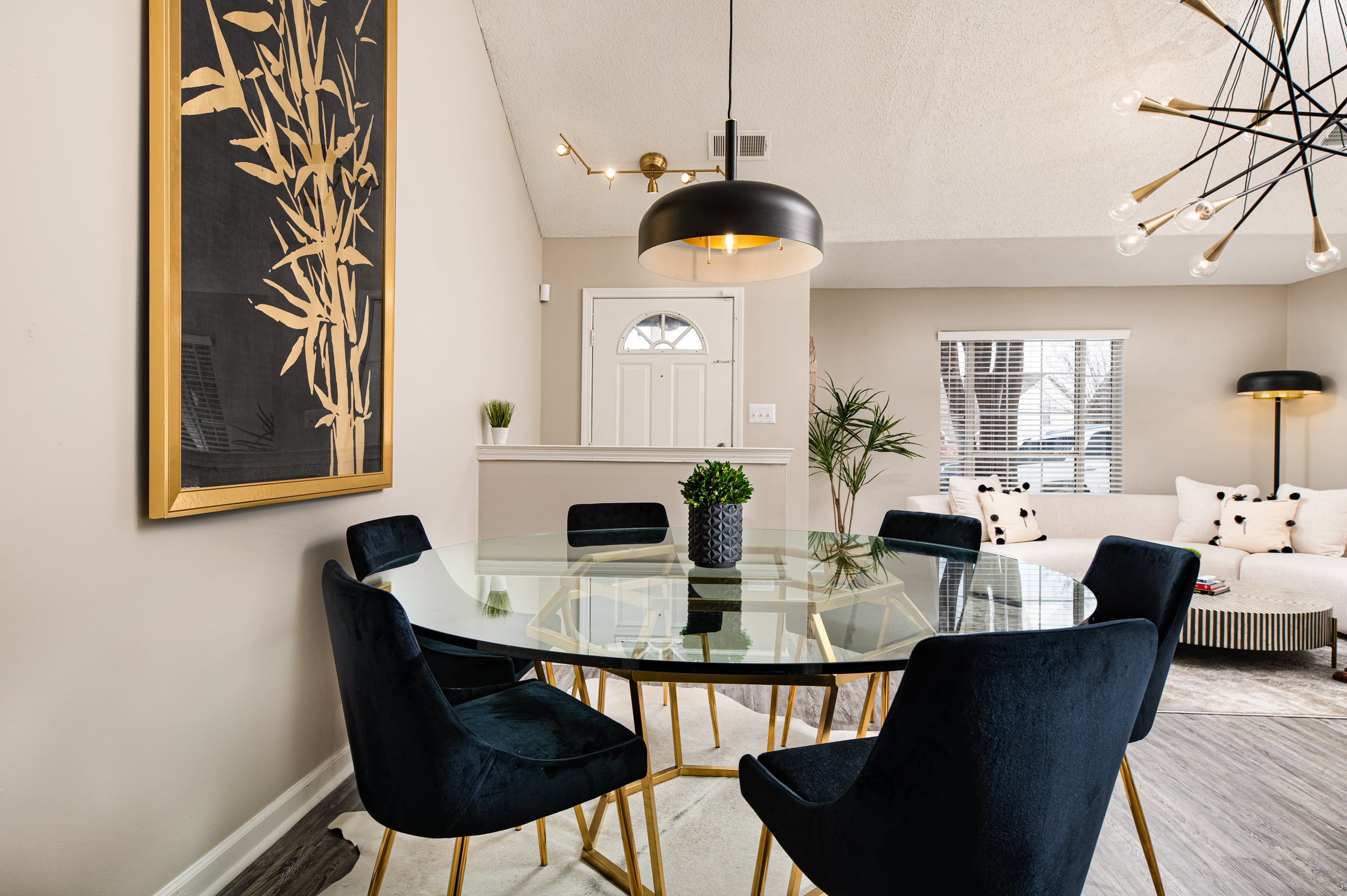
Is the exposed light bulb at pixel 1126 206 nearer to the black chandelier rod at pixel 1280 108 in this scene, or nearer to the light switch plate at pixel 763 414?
the black chandelier rod at pixel 1280 108

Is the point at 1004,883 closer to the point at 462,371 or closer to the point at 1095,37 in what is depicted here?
the point at 462,371

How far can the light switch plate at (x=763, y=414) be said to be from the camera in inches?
173

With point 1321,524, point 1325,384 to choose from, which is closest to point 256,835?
point 1321,524

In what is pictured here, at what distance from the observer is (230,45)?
1.52 m

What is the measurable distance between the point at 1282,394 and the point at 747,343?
3.85 meters

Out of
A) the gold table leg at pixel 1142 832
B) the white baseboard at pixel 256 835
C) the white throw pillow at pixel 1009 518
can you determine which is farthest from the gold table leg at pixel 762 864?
the white throw pillow at pixel 1009 518

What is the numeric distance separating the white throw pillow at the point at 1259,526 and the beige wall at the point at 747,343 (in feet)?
8.92

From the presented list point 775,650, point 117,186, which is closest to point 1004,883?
point 775,650

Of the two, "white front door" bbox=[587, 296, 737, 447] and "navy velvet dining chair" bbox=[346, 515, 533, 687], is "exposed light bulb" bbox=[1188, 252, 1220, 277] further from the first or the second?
"navy velvet dining chair" bbox=[346, 515, 533, 687]

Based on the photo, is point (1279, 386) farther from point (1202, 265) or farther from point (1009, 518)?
point (1202, 265)

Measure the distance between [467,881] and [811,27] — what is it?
3.64 m

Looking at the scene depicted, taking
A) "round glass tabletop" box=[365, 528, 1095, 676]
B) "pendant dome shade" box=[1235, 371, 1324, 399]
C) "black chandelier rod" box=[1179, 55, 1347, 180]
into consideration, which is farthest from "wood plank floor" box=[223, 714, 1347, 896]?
"pendant dome shade" box=[1235, 371, 1324, 399]

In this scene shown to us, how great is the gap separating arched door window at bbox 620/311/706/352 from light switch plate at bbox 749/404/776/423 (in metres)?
0.58

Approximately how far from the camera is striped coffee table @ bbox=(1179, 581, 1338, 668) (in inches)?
119
